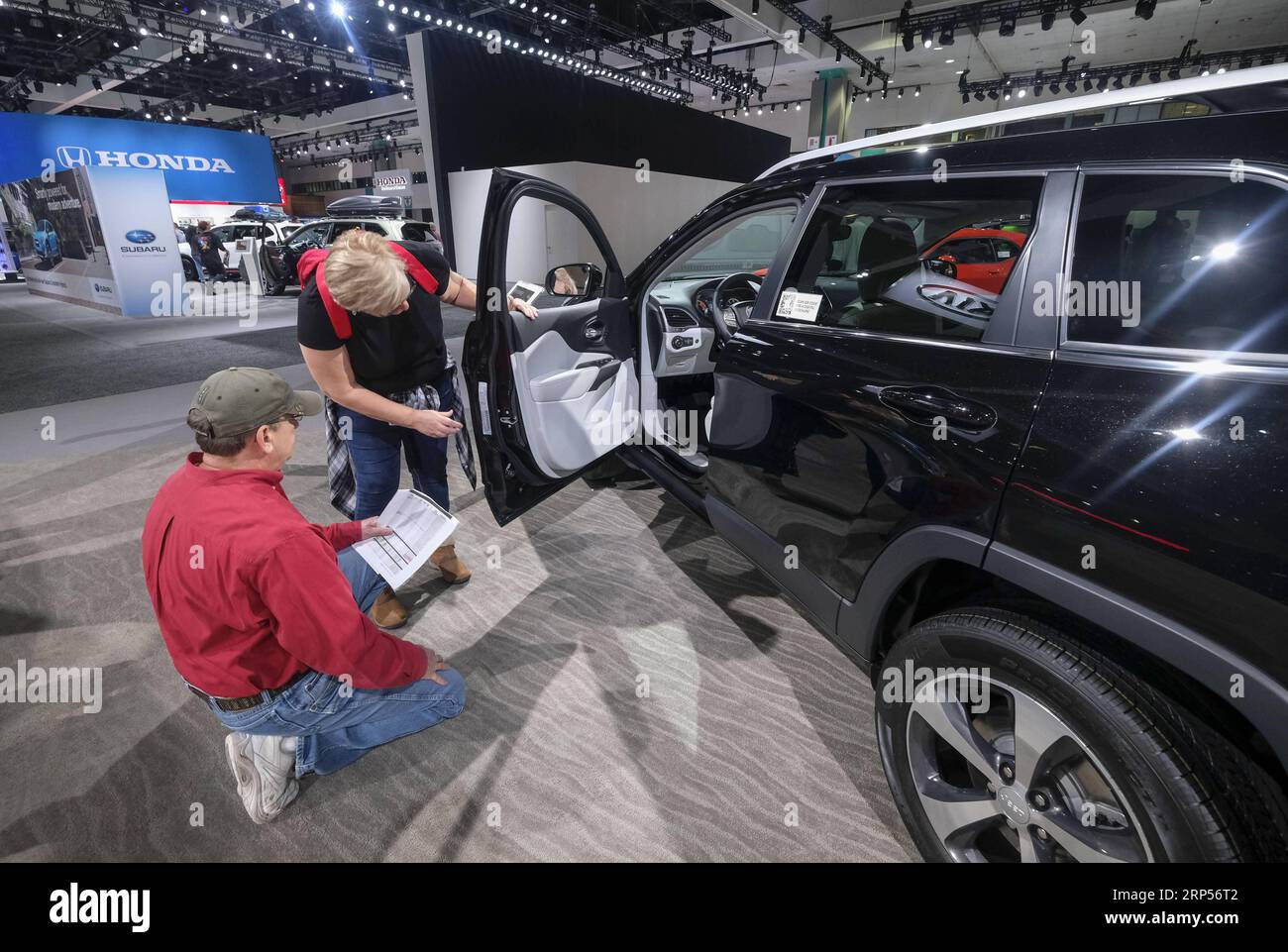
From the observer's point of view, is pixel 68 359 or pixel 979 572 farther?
pixel 68 359

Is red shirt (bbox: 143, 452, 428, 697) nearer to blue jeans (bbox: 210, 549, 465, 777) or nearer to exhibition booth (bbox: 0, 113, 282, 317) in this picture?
blue jeans (bbox: 210, 549, 465, 777)

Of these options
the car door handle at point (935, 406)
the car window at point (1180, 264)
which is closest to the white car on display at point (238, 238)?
the car door handle at point (935, 406)

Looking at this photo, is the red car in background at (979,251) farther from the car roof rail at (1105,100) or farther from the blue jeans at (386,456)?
the blue jeans at (386,456)

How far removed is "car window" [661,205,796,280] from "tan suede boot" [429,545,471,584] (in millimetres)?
1466

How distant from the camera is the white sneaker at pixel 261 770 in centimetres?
156

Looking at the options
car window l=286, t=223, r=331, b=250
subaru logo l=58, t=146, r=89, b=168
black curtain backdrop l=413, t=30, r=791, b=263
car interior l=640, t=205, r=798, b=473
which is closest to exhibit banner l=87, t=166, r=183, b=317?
car window l=286, t=223, r=331, b=250

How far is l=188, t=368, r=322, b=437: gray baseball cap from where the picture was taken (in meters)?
1.31

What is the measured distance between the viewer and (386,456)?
7.51 feet

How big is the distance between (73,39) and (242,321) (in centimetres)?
997

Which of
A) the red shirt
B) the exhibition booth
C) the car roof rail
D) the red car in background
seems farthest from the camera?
the exhibition booth

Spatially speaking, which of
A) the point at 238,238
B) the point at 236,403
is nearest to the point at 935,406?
the point at 236,403

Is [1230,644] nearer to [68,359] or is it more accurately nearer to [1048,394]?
[1048,394]

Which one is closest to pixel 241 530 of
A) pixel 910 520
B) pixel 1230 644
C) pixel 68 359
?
pixel 910 520

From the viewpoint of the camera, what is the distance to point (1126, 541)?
0.97 m
